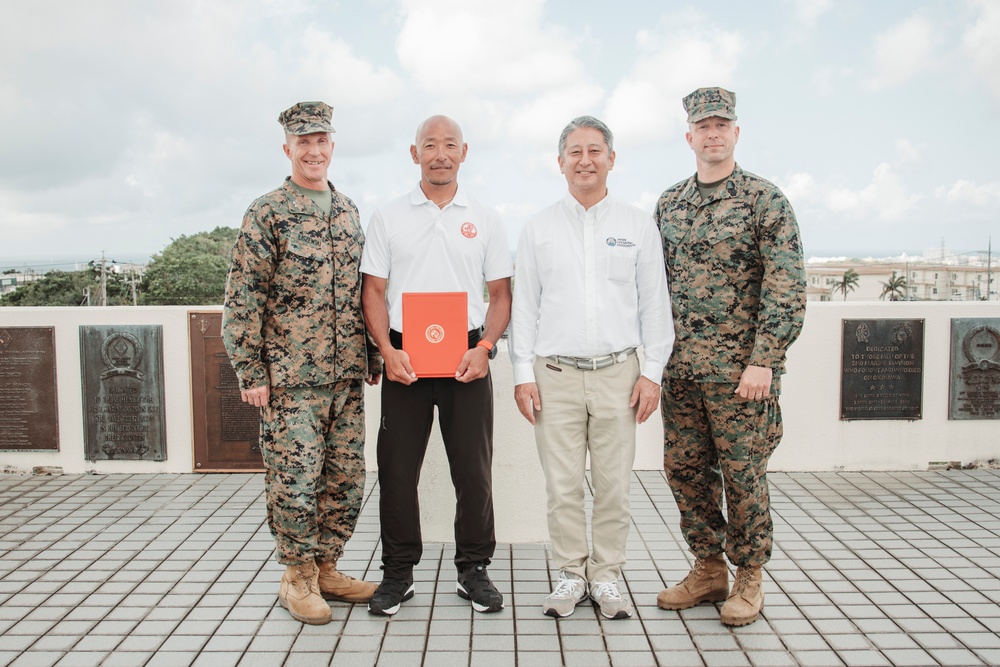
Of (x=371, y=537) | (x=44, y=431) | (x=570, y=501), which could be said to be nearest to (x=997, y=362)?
(x=570, y=501)

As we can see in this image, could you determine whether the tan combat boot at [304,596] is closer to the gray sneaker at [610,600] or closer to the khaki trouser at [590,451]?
the khaki trouser at [590,451]

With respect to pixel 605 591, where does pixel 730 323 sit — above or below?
above

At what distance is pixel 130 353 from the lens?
18.5ft

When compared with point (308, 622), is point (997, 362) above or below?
above

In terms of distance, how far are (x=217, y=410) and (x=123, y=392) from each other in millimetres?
701

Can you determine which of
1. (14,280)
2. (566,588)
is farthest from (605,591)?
(14,280)

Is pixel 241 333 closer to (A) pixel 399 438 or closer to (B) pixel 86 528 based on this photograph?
(A) pixel 399 438

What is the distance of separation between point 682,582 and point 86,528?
3387mm

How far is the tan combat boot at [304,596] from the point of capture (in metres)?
3.35

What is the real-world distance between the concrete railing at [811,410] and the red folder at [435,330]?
7.74 ft

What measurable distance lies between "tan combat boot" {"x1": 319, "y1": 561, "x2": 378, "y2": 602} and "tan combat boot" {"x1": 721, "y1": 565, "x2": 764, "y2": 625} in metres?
1.56

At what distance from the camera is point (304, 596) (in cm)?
339

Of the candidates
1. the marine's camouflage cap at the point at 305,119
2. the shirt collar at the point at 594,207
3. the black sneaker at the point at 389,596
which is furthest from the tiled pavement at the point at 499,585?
the marine's camouflage cap at the point at 305,119

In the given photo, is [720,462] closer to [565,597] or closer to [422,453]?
[565,597]
